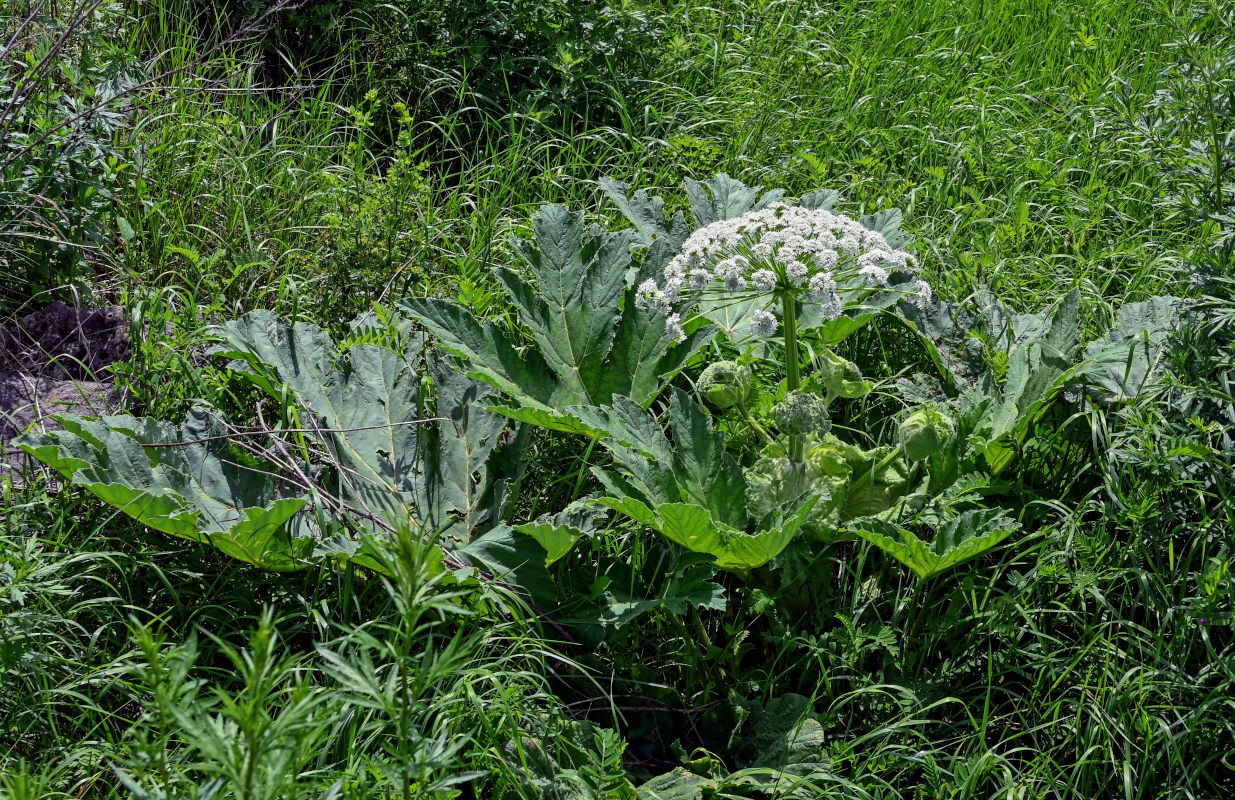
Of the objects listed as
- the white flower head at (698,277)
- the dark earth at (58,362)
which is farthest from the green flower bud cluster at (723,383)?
the dark earth at (58,362)

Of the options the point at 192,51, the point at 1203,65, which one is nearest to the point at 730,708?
the point at 1203,65

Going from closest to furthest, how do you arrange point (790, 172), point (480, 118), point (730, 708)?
point (730, 708), point (790, 172), point (480, 118)

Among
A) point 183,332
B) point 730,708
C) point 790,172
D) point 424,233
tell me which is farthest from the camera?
point 790,172

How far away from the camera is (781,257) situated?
220cm

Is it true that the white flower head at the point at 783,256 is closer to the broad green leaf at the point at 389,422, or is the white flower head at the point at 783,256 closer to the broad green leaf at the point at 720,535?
the broad green leaf at the point at 720,535

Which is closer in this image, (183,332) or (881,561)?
(881,561)

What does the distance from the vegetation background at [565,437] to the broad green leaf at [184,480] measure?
5.7 inches

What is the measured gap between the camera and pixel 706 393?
2.38m

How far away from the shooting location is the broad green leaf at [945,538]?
213cm

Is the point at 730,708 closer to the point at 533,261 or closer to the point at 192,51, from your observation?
the point at 533,261

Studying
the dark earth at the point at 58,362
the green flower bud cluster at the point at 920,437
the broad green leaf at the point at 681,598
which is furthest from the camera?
the dark earth at the point at 58,362

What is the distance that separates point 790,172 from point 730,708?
2254 millimetres

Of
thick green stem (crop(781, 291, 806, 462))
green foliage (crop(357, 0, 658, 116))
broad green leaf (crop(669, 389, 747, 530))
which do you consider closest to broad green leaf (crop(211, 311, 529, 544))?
broad green leaf (crop(669, 389, 747, 530))

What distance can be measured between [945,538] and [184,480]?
1657 millimetres
